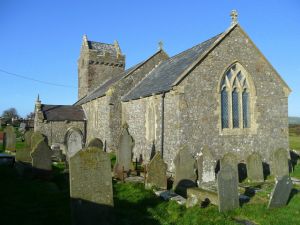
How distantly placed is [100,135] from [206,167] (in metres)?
13.0

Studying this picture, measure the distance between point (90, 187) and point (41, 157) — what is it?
6.04m

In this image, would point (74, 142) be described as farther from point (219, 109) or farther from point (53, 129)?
point (53, 129)

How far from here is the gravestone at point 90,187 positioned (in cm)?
642

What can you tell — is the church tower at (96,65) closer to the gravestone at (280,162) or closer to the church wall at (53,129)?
the church wall at (53,129)

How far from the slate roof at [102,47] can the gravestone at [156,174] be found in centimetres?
2448

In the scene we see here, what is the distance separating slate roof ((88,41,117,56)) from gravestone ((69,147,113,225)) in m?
27.9

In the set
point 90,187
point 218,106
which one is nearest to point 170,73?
point 218,106

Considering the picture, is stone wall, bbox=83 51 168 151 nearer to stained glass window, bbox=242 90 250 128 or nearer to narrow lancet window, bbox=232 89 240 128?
narrow lancet window, bbox=232 89 240 128

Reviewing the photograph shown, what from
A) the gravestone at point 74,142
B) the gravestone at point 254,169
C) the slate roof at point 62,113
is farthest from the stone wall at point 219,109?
the slate roof at point 62,113

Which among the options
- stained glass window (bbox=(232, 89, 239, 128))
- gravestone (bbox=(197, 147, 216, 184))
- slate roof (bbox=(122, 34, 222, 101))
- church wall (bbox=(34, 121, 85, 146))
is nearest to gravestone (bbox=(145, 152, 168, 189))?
gravestone (bbox=(197, 147, 216, 184))

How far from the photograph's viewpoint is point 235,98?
15.5 metres

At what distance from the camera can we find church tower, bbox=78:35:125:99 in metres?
32.0

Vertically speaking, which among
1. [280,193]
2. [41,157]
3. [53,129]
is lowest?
[280,193]

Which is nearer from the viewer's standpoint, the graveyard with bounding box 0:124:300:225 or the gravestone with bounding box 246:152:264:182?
the graveyard with bounding box 0:124:300:225
